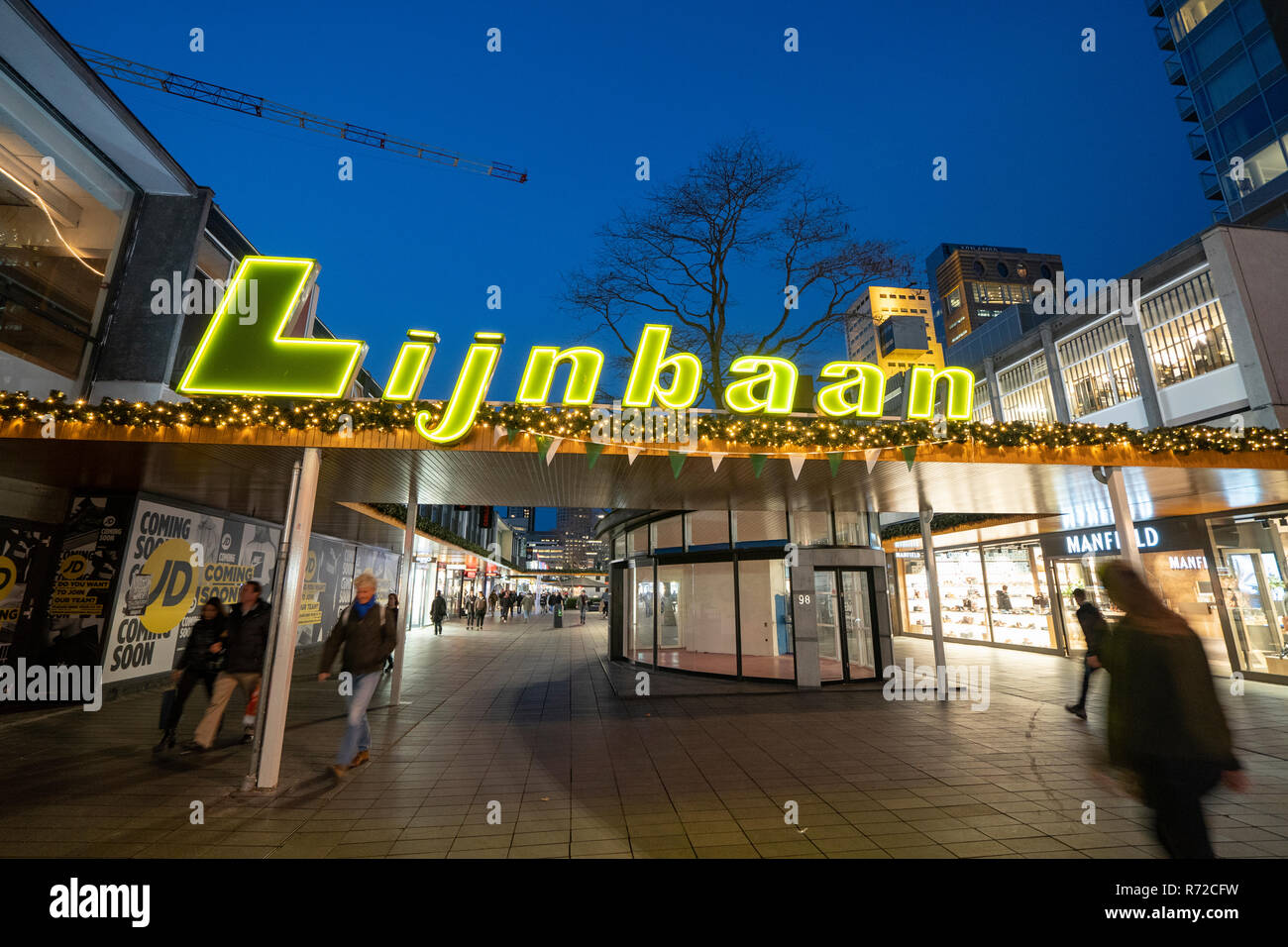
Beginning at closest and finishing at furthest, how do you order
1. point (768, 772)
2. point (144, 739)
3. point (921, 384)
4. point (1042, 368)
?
point (768, 772) → point (144, 739) → point (921, 384) → point (1042, 368)

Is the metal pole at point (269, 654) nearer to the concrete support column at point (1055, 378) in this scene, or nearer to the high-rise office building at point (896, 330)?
the concrete support column at point (1055, 378)

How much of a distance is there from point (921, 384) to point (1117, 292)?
12.1 m

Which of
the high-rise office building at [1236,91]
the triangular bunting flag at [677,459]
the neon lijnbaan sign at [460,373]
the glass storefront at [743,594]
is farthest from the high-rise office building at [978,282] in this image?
the triangular bunting flag at [677,459]

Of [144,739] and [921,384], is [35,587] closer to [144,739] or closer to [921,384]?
[144,739]

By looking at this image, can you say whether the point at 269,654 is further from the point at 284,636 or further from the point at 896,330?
the point at 896,330

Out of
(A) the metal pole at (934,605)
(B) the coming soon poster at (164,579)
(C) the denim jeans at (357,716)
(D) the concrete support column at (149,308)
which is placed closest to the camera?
(C) the denim jeans at (357,716)

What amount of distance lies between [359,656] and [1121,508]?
1115cm

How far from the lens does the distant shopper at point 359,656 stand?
19.6 ft

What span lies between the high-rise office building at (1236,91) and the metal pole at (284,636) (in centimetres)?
3267

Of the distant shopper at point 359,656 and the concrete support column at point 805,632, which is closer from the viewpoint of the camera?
the distant shopper at point 359,656

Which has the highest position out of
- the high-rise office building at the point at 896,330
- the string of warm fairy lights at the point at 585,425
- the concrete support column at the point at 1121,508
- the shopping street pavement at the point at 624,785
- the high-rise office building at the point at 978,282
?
the high-rise office building at the point at 978,282

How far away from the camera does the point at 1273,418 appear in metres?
11.9
